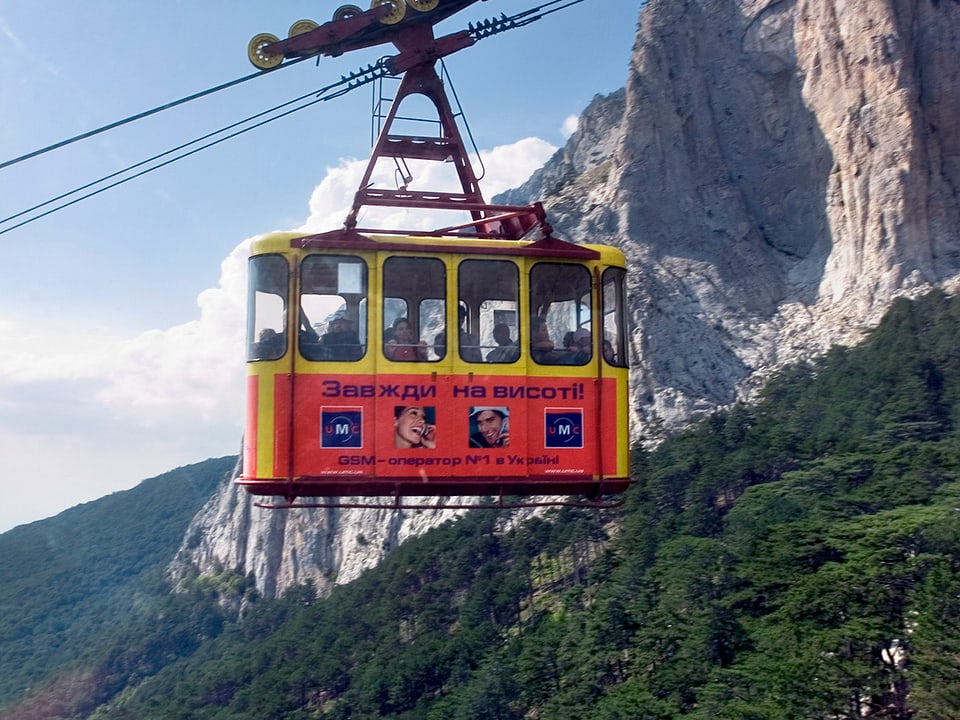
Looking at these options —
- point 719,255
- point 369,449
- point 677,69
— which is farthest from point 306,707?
point 369,449

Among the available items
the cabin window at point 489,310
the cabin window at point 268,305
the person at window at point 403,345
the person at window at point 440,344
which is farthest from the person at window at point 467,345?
the cabin window at point 268,305

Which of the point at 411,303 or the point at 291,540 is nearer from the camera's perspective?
the point at 411,303

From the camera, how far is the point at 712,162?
61094mm

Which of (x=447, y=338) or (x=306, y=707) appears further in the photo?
(x=306, y=707)

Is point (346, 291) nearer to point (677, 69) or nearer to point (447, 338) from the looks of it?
point (447, 338)

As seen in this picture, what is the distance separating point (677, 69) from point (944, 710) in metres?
44.6

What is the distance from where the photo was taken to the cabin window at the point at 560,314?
786 centimetres

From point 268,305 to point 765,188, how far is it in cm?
5665

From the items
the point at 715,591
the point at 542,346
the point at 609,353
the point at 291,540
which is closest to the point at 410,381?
the point at 542,346

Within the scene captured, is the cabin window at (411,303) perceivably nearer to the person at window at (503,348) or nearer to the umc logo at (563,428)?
the person at window at (503,348)

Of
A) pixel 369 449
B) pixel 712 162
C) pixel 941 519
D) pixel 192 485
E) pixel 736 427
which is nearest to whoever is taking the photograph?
pixel 369 449

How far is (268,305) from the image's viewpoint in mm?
7723

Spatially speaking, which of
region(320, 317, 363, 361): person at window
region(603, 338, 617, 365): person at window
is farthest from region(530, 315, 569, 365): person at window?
region(320, 317, 363, 361): person at window

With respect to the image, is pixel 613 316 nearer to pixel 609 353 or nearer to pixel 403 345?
pixel 609 353
